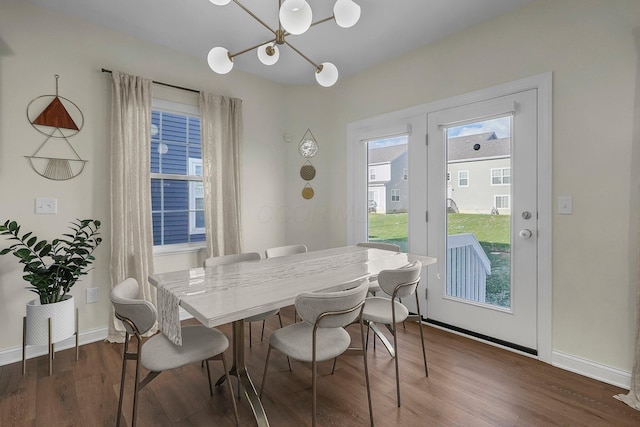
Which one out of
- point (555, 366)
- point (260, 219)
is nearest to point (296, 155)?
point (260, 219)

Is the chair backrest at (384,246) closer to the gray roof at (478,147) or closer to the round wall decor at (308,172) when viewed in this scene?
the gray roof at (478,147)

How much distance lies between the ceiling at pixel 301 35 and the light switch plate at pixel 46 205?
1.51m

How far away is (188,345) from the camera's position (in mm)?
1643

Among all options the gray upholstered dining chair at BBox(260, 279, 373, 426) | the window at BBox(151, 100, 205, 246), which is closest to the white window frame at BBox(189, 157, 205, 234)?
the window at BBox(151, 100, 205, 246)

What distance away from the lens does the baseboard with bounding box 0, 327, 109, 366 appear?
234 cm

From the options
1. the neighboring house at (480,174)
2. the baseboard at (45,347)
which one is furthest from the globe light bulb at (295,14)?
the baseboard at (45,347)

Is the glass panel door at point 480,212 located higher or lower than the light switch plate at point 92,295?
higher

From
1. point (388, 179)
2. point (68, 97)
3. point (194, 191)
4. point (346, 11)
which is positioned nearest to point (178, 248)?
point (194, 191)

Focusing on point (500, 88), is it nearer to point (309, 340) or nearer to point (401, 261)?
point (401, 261)

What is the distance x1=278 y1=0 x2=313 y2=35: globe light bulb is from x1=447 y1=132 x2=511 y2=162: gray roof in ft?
6.14

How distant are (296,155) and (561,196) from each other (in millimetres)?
2795

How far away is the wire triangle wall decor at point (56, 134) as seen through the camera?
8.02 ft

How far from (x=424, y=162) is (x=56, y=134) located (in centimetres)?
319

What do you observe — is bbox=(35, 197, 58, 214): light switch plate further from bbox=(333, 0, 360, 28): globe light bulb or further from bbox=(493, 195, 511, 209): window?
bbox=(493, 195, 511, 209): window
